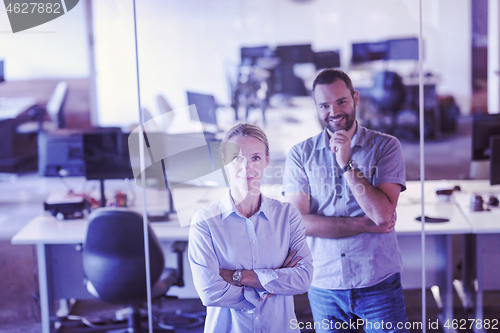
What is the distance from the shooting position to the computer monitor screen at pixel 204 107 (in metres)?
2.54

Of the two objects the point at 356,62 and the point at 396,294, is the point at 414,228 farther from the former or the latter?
the point at 356,62

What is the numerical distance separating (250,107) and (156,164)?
5.57 ft

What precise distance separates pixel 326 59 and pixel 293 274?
24.6ft

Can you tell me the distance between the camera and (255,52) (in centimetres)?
902

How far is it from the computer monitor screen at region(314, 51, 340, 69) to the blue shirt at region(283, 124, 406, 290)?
22.5ft

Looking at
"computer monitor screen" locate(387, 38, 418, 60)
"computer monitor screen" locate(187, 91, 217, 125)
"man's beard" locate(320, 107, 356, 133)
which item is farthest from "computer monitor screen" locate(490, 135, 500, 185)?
"computer monitor screen" locate(387, 38, 418, 60)

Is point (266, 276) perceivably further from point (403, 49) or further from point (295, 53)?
point (403, 49)

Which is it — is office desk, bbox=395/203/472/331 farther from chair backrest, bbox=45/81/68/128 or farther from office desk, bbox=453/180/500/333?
chair backrest, bbox=45/81/68/128

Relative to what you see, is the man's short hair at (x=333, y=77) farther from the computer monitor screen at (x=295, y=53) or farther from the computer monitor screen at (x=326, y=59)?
the computer monitor screen at (x=295, y=53)

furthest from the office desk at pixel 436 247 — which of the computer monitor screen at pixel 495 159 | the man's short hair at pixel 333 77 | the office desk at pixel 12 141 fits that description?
the office desk at pixel 12 141

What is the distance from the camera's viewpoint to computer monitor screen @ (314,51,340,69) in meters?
8.61

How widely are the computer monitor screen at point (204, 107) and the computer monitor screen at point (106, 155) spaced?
1.69ft

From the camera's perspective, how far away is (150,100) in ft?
27.6

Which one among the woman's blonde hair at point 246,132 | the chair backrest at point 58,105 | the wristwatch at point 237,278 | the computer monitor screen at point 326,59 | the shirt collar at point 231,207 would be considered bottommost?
the wristwatch at point 237,278
